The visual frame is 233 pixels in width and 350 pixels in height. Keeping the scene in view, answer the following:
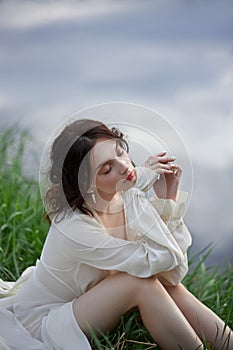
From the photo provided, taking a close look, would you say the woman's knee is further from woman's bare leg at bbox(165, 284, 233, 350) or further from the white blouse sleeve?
woman's bare leg at bbox(165, 284, 233, 350)

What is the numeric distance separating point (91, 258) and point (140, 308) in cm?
16

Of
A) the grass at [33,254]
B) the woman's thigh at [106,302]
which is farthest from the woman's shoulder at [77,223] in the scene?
the grass at [33,254]

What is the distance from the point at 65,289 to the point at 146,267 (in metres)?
0.23

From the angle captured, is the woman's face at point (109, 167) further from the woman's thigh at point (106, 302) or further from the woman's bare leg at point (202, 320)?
the woman's bare leg at point (202, 320)

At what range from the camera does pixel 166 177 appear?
179 cm

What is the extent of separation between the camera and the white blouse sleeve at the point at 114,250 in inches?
67.5

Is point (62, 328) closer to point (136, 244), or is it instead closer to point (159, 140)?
point (136, 244)

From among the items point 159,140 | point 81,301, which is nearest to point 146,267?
point 81,301

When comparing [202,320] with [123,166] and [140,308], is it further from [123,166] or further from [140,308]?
[123,166]

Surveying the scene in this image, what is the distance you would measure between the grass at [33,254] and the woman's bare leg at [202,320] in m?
0.11

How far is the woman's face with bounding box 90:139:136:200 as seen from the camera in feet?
5.60

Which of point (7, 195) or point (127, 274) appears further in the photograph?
point (7, 195)

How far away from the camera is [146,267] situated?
1.72 m

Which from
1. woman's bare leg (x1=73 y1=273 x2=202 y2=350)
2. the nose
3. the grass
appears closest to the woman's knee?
woman's bare leg (x1=73 y1=273 x2=202 y2=350)
